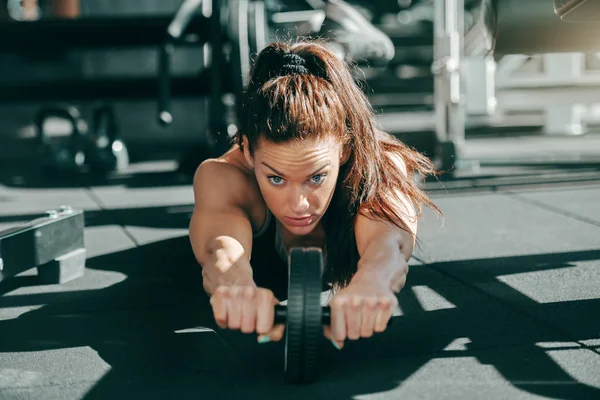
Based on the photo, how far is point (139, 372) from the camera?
1.54m

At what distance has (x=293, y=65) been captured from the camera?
1658mm

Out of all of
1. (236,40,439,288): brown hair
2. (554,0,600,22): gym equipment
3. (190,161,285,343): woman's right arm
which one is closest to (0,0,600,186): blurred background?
(554,0,600,22): gym equipment

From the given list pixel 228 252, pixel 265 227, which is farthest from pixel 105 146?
pixel 228 252

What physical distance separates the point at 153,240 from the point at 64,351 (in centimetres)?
117

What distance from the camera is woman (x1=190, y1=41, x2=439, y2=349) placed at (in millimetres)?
1452

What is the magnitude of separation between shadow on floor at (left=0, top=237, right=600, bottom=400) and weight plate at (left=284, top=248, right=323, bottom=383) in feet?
0.29

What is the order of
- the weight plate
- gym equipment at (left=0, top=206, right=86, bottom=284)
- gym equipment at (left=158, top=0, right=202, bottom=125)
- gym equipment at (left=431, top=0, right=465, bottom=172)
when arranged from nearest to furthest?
the weight plate, gym equipment at (left=0, top=206, right=86, bottom=284), gym equipment at (left=158, top=0, right=202, bottom=125), gym equipment at (left=431, top=0, right=465, bottom=172)

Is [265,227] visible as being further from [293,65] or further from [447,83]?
[447,83]

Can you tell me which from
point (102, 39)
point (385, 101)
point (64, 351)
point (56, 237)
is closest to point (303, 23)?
point (102, 39)

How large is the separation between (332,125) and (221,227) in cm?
33

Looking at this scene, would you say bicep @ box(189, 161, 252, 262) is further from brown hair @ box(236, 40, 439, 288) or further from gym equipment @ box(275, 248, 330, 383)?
gym equipment @ box(275, 248, 330, 383)

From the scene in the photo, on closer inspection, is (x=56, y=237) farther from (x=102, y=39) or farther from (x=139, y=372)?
(x=102, y=39)

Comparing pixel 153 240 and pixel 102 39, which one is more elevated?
pixel 102 39

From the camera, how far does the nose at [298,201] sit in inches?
63.1
